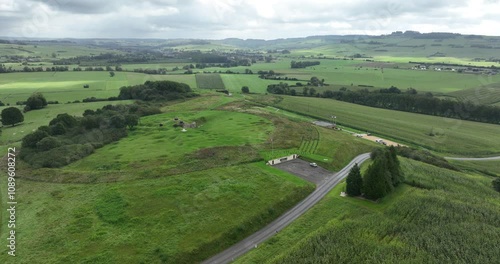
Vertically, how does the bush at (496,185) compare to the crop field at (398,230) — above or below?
above

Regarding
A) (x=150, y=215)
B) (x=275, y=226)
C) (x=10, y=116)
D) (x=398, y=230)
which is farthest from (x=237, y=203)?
(x=10, y=116)

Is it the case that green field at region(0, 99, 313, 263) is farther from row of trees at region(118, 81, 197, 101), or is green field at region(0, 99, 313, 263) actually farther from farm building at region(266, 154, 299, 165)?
row of trees at region(118, 81, 197, 101)

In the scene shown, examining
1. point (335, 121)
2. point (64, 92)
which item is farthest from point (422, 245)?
point (64, 92)

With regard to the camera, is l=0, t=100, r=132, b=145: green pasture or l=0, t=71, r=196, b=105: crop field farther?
l=0, t=71, r=196, b=105: crop field

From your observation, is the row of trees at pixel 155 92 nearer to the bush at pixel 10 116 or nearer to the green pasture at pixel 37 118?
the green pasture at pixel 37 118

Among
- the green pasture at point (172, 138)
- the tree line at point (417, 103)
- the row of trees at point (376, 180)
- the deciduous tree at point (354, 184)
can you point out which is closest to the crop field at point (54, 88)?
the green pasture at point (172, 138)

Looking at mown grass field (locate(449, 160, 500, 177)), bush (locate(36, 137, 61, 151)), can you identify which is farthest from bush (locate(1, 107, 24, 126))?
mown grass field (locate(449, 160, 500, 177))

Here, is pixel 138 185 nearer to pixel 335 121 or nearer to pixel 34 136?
pixel 34 136
